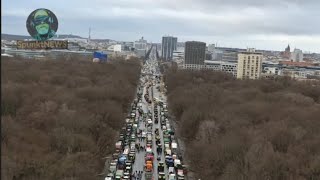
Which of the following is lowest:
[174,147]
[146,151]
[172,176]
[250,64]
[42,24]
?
[146,151]

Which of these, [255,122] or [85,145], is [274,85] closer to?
[255,122]

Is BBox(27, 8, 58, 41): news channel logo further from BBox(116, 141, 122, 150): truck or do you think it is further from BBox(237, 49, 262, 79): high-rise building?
BBox(237, 49, 262, 79): high-rise building

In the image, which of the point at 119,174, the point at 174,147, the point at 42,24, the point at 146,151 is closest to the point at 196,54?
the point at 174,147

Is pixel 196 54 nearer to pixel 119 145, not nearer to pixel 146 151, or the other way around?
pixel 146 151

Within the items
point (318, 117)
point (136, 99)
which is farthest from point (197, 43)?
point (318, 117)

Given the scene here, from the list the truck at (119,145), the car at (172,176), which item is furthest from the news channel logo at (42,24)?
the truck at (119,145)

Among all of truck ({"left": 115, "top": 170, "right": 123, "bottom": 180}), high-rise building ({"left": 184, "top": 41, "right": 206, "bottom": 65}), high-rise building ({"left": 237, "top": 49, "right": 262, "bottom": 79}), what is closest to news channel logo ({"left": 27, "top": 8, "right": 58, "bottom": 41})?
truck ({"left": 115, "top": 170, "right": 123, "bottom": 180})

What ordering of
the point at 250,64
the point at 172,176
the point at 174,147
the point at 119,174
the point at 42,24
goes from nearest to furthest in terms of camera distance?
the point at 42,24, the point at 119,174, the point at 172,176, the point at 174,147, the point at 250,64
